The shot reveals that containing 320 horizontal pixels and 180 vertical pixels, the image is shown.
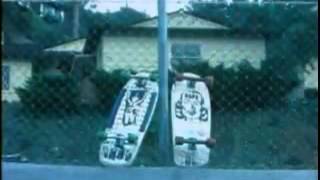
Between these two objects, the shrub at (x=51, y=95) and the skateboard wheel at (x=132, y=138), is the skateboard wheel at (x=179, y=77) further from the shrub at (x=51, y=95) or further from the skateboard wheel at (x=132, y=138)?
the shrub at (x=51, y=95)

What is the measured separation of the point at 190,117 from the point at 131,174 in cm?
36

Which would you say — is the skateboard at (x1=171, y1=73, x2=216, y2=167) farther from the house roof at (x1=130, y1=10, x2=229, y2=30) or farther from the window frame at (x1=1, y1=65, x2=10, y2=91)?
the window frame at (x1=1, y1=65, x2=10, y2=91)

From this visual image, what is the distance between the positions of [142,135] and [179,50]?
91 centimetres

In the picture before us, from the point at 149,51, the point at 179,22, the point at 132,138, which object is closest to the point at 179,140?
the point at 132,138

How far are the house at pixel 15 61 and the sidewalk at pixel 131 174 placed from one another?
1.77 ft

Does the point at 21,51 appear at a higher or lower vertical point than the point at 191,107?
higher

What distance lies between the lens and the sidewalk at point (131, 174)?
3514 millimetres

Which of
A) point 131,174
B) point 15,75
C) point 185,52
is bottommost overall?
point 131,174

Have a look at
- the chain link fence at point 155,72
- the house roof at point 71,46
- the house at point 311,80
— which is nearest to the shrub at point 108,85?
the chain link fence at point 155,72

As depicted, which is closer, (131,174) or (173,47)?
(131,174)

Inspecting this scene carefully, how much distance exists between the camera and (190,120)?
3525 mm

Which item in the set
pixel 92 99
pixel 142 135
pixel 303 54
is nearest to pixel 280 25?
pixel 303 54

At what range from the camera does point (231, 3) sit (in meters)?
3.95

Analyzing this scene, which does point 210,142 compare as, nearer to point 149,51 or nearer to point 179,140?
point 179,140
